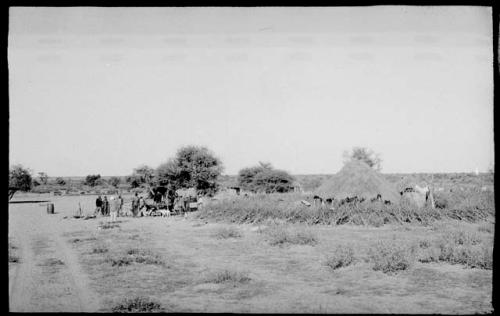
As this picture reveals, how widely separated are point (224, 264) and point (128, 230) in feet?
16.9

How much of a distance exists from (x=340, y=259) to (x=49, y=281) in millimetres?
4977

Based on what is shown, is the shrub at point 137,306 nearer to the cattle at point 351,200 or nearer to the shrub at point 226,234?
the shrub at point 226,234

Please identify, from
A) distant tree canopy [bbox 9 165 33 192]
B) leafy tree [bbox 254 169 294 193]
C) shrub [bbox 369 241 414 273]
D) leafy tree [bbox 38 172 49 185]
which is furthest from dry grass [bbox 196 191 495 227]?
leafy tree [bbox 38 172 49 185]

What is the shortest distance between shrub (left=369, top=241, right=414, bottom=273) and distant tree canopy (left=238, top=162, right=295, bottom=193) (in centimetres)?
2083

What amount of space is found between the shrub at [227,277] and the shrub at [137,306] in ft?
4.31

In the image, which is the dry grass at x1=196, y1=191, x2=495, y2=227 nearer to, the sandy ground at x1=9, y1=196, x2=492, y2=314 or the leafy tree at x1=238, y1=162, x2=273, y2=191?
the sandy ground at x1=9, y1=196, x2=492, y2=314

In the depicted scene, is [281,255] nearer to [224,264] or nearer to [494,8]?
[224,264]

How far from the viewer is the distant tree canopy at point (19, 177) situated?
28.3 m

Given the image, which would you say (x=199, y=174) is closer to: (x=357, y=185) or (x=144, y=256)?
(x=357, y=185)

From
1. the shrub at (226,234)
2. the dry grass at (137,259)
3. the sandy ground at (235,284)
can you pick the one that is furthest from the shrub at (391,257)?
the dry grass at (137,259)

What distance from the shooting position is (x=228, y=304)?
19.4 feet

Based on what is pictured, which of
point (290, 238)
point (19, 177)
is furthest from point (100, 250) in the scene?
point (19, 177)

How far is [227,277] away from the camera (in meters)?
7.07
